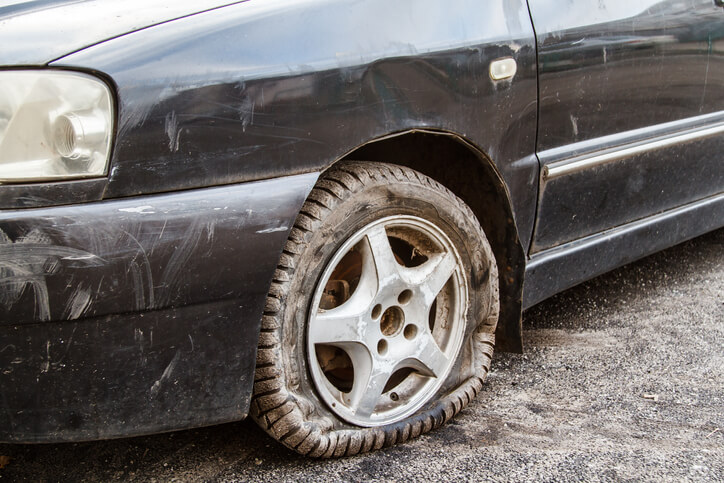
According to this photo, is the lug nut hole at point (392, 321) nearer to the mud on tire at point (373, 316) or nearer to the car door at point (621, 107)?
the mud on tire at point (373, 316)

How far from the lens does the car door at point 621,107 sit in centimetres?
224

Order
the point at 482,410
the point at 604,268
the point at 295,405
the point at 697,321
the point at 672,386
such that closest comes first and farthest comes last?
the point at 295,405
the point at 482,410
the point at 672,386
the point at 604,268
the point at 697,321

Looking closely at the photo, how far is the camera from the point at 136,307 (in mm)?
1577

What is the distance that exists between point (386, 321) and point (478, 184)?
507 mm

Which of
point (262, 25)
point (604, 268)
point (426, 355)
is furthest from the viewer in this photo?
point (604, 268)

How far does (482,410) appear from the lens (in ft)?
7.48

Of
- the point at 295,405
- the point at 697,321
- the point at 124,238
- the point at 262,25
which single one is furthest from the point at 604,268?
the point at 124,238

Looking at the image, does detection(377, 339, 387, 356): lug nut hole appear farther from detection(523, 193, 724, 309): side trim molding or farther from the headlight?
the headlight

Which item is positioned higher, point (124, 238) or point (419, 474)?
point (124, 238)

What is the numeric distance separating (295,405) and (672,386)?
4.29ft

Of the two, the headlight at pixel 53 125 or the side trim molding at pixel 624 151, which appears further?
the side trim molding at pixel 624 151

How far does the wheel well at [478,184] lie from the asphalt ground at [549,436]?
0.27m

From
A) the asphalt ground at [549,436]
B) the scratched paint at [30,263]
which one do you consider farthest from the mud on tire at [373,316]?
the scratched paint at [30,263]

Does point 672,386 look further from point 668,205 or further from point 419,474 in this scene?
point 419,474
